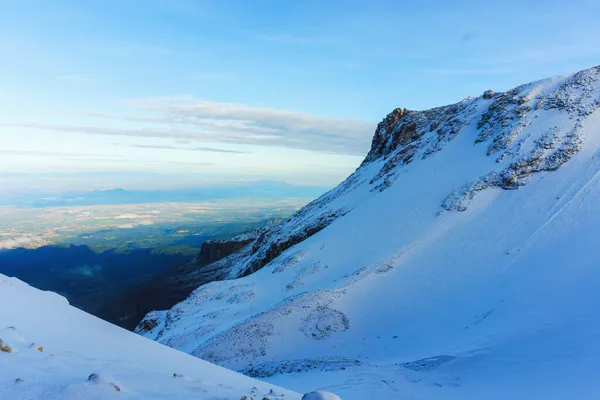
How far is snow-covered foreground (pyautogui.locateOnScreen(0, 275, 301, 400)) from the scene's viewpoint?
5.17m

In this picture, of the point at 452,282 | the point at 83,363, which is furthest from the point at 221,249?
the point at 83,363

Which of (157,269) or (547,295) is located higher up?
(547,295)

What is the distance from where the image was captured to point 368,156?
248ft

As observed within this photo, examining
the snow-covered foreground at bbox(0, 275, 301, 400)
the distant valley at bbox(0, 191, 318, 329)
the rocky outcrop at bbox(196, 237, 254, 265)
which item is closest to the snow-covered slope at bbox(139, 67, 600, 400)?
the snow-covered foreground at bbox(0, 275, 301, 400)

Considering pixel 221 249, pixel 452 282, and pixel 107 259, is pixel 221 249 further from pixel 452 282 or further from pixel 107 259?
pixel 452 282

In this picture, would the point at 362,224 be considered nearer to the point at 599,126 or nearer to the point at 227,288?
the point at 227,288

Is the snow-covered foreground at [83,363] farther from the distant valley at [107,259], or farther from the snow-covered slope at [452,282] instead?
the distant valley at [107,259]

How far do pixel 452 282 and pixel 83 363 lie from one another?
2219cm

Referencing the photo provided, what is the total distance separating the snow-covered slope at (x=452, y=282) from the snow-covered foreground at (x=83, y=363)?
19.6 ft

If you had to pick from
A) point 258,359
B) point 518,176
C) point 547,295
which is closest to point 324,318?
point 258,359

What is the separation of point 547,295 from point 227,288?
2999 centimetres

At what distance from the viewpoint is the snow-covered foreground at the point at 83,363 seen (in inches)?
204

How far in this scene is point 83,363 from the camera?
6.52 m

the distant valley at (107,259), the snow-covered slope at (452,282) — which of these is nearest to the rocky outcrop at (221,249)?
the distant valley at (107,259)
